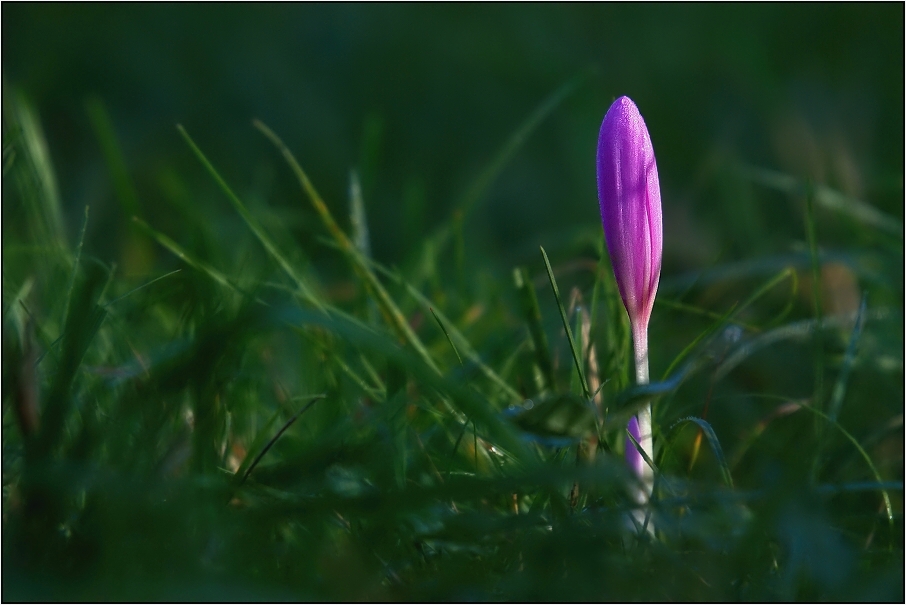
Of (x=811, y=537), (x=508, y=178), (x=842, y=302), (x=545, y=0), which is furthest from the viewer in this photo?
(x=545, y=0)

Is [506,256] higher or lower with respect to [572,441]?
lower

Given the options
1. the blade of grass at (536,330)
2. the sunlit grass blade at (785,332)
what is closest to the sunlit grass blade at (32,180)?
the blade of grass at (536,330)

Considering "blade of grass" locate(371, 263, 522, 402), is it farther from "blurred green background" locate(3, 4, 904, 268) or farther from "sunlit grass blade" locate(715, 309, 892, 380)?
"blurred green background" locate(3, 4, 904, 268)

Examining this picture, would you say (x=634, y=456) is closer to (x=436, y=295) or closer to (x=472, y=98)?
(x=436, y=295)

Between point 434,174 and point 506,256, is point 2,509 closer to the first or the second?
point 506,256

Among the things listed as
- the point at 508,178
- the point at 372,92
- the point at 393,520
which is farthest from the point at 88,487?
the point at 372,92

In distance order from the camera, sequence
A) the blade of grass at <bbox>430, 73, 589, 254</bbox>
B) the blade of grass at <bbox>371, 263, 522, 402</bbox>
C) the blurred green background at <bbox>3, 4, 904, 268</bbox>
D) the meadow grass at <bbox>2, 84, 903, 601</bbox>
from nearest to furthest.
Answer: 1. the meadow grass at <bbox>2, 84, 903, 601</bbox>
2. the blade of grass at <bbox>371, 263, 522, 402</bbox>
3. the blade of grass at <bbox>430, 73, 589, 254</bbox>
4. the blurred green background at <bbox>3, 4, 904, 268</bbox>

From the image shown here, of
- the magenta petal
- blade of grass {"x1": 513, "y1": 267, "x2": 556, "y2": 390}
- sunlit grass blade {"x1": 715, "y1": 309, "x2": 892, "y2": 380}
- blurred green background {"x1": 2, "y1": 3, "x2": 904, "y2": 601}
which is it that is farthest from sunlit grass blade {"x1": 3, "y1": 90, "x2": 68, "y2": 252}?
sunlit grass blade {"x1": 715, "y1": 309, "x2": 892, "y2": 380}

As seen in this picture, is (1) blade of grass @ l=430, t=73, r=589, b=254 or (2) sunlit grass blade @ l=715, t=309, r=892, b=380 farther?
(1) blade of grass @ l=430, t=73, r=589, b=254
